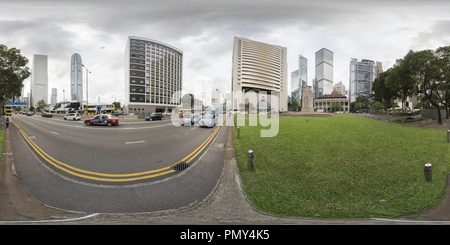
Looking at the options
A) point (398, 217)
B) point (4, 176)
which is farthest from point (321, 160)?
point (4, 176)

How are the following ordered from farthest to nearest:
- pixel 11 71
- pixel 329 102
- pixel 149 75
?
pixel 329 102 → pixel 149 75 → pixel 11 71

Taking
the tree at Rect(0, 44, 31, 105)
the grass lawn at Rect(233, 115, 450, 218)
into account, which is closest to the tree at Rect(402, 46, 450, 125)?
the grass lawn at Rect(233, 115, 450, 218)

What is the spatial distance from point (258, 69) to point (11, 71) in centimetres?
10185

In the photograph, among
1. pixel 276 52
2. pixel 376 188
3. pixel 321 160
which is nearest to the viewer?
pixel 376 188

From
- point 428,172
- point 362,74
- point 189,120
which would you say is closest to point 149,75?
point 189,120

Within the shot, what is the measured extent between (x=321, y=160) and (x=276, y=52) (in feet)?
406

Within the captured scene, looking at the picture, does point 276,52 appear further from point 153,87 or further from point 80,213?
point 80,213

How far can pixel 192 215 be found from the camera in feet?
11.0

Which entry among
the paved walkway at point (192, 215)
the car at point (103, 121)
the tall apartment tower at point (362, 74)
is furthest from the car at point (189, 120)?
the tall apartment tower at point (362, 74)

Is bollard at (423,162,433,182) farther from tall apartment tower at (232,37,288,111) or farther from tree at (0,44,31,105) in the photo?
tall apartment tower at (232,37,288,111)

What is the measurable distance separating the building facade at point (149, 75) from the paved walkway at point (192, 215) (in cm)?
6050

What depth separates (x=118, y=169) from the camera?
5.48 meters

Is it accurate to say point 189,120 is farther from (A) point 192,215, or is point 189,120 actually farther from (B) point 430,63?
(B) point 430,63

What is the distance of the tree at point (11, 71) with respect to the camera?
1625 centimetres
